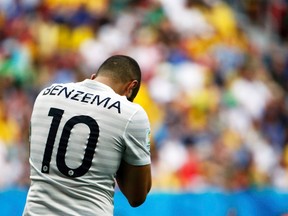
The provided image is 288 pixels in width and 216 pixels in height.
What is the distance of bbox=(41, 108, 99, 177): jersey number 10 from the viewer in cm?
488

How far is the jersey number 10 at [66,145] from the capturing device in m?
4.88

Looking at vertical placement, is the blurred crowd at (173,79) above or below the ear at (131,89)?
above

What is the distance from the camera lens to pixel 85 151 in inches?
193

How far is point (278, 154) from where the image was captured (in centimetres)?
1424

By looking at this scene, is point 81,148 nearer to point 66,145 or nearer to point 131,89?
point 66,145

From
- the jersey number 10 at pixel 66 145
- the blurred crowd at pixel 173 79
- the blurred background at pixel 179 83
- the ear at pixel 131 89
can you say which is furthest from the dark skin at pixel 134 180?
the blurred crowd at pixel 173 79

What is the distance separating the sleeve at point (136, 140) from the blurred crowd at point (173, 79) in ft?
20.0

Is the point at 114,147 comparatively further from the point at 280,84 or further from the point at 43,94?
the point at 280,84

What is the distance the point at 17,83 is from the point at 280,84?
5211mm

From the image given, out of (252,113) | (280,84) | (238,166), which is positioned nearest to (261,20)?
(280,84)

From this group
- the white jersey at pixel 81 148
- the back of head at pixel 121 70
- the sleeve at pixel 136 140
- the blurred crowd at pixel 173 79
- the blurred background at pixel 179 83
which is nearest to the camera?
the white jersey at pixel 81 148

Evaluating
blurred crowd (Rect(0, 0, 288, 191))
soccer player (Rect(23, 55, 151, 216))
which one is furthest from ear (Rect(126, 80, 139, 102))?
blurred crowd (Rect(0, 0, 288, 191))

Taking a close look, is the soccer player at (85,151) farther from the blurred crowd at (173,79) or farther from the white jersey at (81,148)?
the blurred crowd at (173,79)

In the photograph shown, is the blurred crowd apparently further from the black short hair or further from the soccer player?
the soccer player
